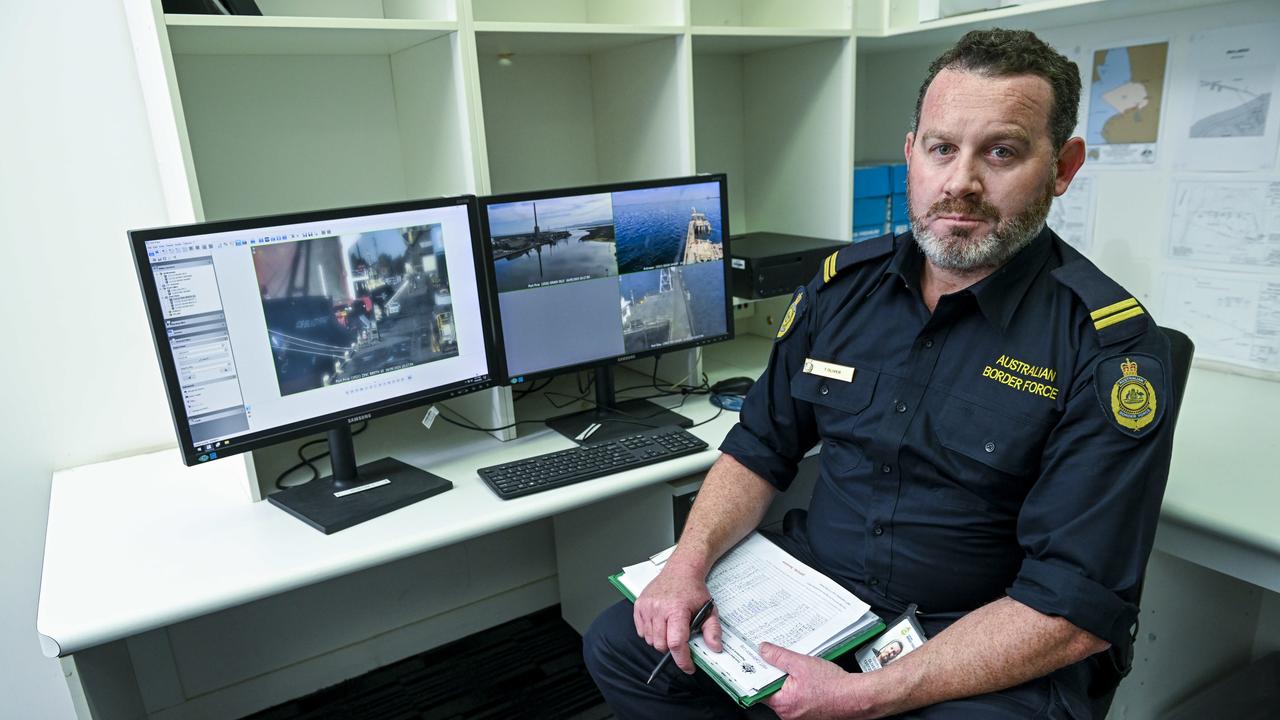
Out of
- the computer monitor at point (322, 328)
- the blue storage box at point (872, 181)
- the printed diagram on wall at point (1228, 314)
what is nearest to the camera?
the computer monitor at point (322, 328)

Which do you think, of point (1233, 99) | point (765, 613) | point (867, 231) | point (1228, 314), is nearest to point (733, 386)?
point (867, 231)

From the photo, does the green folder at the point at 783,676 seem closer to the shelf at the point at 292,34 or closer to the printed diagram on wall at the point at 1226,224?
the shelf at the point at 292,34

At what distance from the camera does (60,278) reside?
1.68 meters

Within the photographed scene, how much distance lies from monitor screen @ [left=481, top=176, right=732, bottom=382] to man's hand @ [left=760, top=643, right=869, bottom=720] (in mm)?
800

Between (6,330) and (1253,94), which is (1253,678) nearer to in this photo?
(1253,94)

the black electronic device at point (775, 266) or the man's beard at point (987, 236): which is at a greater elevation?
the man's beard at point (987, 236)

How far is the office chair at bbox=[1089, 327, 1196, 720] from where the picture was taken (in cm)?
118

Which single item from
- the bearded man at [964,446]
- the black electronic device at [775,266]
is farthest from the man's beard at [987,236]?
the black electronic device at [775,266]

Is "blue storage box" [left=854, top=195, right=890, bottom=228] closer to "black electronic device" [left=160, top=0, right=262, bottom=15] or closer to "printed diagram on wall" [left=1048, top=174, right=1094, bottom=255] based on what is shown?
"printed diagram on wall" [left=1048, top=174, right=1094, bottom=255]

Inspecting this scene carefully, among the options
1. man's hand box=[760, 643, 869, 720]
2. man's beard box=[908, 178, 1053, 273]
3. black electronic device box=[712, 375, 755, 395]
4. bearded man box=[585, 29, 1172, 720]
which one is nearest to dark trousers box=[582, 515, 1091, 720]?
bearded man box=[585, 29, 1172, 720]

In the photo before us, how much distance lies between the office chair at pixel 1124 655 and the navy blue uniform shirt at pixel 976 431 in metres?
0.05

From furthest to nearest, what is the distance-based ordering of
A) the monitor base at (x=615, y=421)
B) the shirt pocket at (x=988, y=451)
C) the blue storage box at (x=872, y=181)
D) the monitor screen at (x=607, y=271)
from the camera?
the blue storage box at (x=872, y=181) → the monitor base at (x=615, y=421) → the monitor screen at (x=607, y=271) → the shirt pocket at (x=988, y=451)

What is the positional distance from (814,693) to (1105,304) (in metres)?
0.69

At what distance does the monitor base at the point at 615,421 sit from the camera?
175 cm
